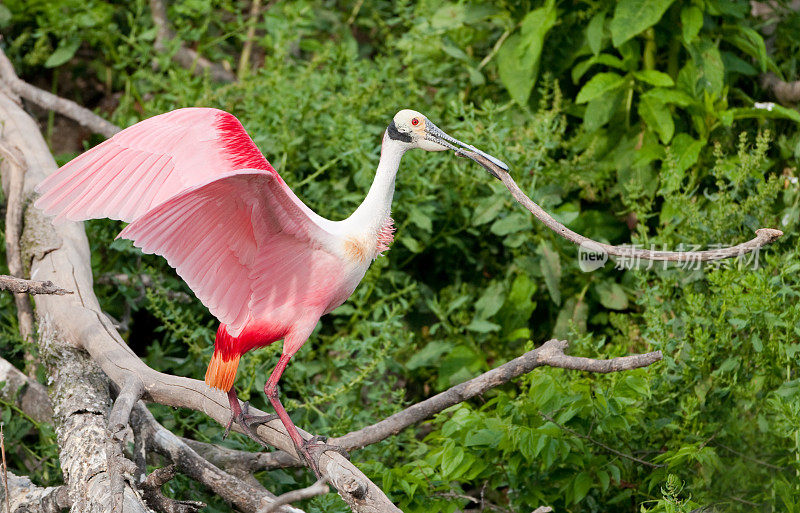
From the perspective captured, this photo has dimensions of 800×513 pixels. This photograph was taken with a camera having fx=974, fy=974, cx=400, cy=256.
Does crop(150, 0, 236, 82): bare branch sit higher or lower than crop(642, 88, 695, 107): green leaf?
lower

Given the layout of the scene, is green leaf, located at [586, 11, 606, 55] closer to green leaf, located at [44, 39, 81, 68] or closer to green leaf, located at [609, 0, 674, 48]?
green leaf, located at [609, 0, 674, 48]

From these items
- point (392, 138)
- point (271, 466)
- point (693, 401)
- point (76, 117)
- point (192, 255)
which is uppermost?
point (392, 138)

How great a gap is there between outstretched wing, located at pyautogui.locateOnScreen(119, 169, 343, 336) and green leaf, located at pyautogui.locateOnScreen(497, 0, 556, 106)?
7.63ft

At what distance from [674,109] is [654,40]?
376 mm

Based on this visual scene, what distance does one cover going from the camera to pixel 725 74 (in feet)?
16.8

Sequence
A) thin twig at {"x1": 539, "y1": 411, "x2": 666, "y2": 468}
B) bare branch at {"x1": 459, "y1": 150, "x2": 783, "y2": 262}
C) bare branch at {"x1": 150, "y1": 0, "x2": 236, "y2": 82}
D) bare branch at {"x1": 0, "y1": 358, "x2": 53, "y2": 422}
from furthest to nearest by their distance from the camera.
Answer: bare branch at {"x1": 150, "y1": 0, "x2": 236, "y2": 82}, bare branch at {"x1": 0, "y1": 358, "x2": 53, "y2": 422}, thin twig at {"x1": 539, "y1": 411, "x2": 666, "y2": 468}, bare branch at {"x1": 459, "y1": 150, "x2": 783, "y2": 262}

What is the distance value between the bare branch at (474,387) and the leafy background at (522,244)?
0.26 meters

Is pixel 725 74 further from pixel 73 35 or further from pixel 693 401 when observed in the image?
pixel 73 35

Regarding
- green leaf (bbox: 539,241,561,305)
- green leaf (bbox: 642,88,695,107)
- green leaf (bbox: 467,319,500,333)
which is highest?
green leaf (bbox: 642,88,695,107)

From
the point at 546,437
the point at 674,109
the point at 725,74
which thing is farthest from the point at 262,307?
the point at 725,74

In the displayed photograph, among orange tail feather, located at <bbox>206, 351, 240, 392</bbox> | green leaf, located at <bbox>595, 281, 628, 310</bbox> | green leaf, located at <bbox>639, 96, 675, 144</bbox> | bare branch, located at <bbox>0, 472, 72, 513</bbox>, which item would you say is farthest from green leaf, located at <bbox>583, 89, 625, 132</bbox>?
bare branch, located at <bbox>0, 472, 72, 513</bbox>

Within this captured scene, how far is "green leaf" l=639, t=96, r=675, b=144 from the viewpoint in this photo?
189 inches

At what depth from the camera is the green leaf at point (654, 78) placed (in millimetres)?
4809

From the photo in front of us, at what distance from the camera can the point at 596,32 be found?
4.91 metres
